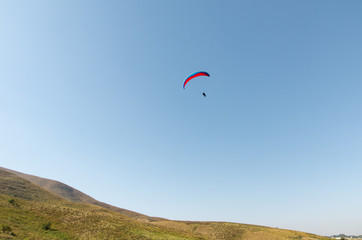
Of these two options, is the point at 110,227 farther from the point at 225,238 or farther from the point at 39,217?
the point at 225,238

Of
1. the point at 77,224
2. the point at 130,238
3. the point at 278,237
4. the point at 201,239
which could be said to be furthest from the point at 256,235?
the point at 77,224

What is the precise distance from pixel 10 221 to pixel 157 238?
2505 centimetres

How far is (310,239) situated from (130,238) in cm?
4371

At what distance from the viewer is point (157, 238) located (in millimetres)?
37375

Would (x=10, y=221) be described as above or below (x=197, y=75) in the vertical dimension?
below

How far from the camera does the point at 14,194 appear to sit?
5556cm

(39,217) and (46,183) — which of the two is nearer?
(39,217)

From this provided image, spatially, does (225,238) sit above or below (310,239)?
below

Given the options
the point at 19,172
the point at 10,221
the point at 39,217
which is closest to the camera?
the point at 10,221

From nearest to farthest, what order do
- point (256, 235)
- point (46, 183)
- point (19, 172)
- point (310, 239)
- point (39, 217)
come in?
point (39, 217)
point (310, 239)
point (256, 235)
point (46, 183)
point (19, 172)

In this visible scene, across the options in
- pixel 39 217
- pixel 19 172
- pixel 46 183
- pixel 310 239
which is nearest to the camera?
pixel 39 217

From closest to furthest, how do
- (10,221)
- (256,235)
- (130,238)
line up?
(10,221) → (130,238) → (256,235)

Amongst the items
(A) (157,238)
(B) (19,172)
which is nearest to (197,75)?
(A) (157,238)

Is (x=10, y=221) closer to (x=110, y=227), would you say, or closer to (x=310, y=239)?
(x=110, y=227)
